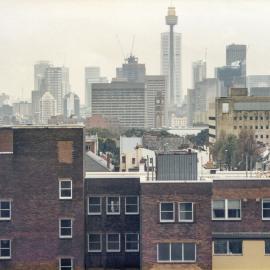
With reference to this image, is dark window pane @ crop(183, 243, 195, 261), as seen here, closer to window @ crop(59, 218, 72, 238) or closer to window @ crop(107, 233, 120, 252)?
window @ crop(107, 233, 120, 252)

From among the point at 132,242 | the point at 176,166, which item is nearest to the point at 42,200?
the point at 132,242

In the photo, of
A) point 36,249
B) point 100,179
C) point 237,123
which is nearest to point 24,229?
point 36,249

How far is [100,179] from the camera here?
128 feet

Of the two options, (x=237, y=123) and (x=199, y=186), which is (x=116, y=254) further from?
(x=237, y=123)

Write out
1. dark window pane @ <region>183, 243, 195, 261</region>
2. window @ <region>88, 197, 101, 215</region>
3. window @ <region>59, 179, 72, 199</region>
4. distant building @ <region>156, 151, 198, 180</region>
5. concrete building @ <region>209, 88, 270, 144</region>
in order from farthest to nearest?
concrete building @ <region>209, 88, 270, 144</region> → window @ <region>88, 197, 101, 215</region> → distant building @ <region>156, 151, 198, 180</region> → window @ <region>59, 179, 72, 199</region> → dark window pane @ <region>183, 243, 195, 261</region>

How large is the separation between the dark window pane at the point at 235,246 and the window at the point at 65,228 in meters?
6.07

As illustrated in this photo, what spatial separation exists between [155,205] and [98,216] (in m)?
2.45

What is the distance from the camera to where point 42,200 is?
126 ft

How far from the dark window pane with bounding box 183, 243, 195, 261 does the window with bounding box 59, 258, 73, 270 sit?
14.0 ft

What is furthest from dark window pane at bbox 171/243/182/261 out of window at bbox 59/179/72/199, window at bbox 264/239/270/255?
window at bbox 59/179/72/199

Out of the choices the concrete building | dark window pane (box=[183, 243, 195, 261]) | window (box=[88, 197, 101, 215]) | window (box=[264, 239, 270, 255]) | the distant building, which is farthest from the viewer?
the concrete building

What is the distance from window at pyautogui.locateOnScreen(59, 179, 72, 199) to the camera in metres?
38.6

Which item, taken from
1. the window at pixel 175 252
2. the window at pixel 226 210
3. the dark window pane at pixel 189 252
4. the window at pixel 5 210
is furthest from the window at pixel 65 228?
the window at pixel 226 210

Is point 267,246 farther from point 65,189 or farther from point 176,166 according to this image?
point 65,189
